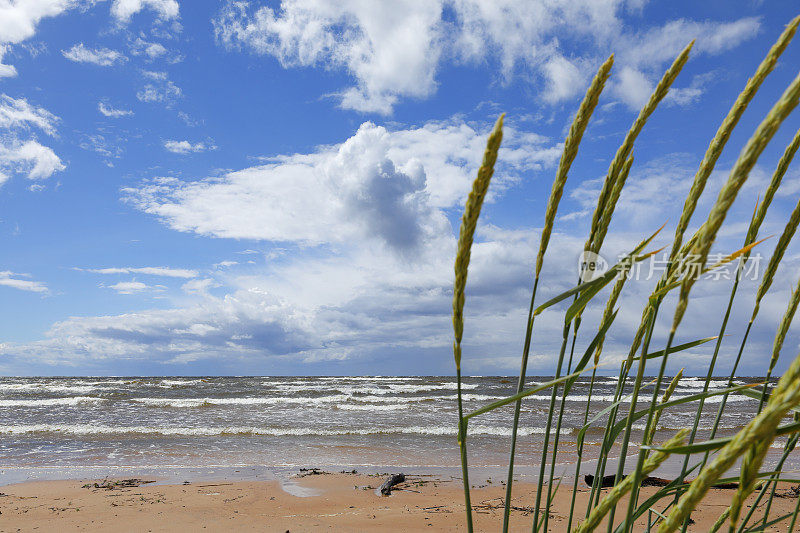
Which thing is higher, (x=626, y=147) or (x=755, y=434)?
(x=626, y=147)

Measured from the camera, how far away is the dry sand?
212 inches

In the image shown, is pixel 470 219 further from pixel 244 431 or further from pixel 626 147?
pixel 244 431

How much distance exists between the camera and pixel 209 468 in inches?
342

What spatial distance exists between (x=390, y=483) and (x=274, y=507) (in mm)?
1600

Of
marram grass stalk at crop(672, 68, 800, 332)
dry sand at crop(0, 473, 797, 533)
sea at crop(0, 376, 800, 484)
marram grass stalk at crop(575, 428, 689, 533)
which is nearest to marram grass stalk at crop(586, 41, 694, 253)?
marram grass stalk at crop(672, 68, 800, 332)

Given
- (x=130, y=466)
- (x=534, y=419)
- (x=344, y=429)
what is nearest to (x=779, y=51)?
(x=130, y=466)

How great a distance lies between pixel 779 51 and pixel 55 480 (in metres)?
9.68

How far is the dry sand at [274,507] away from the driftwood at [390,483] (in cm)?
10

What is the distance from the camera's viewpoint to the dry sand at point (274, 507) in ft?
17.7

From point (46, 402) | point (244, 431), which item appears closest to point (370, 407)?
point (244, 431)

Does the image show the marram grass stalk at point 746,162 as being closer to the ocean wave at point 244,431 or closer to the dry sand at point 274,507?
the dry sand at point 274,507

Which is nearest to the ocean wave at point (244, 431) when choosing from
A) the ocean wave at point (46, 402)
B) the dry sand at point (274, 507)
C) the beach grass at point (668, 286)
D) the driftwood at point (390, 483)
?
the dry sand at point (274, 507)

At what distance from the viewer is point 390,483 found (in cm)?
704

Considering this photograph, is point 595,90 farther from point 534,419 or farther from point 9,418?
point 9,418
